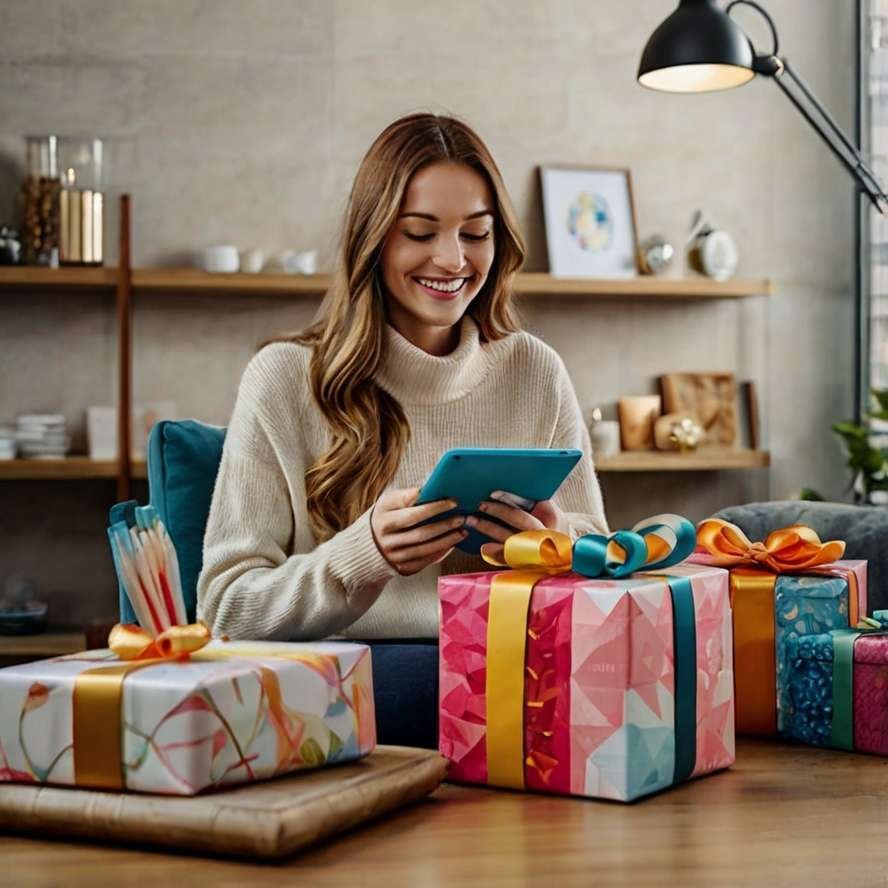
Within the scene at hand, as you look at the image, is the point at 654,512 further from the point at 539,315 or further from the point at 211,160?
the point at 211,160

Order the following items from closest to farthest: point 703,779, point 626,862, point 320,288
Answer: point 626,862
point 703,779
point 320,288

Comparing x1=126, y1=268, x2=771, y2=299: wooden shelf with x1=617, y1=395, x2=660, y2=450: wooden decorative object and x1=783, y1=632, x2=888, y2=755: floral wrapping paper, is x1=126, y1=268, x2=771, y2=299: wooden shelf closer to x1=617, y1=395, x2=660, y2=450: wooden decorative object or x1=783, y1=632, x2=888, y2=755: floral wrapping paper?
x1=617, y1=395, x2=660, y2=450: wooden decorative object

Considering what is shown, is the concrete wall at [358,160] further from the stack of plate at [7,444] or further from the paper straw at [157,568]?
the paper straw at [157,568]

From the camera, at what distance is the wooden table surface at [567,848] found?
885mm

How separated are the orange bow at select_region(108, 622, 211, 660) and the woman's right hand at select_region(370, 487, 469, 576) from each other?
12.8 inches

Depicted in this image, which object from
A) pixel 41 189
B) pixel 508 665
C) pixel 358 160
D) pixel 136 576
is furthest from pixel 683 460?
pixel 136 576

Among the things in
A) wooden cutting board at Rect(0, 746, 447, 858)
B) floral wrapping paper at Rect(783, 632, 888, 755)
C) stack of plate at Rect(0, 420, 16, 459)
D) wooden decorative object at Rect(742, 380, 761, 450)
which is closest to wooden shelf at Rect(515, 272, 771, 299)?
wooden decorative object at Rect(742, 380, 761, 450)

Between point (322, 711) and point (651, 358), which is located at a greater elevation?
point (651, 358)

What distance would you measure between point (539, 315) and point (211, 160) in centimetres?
119

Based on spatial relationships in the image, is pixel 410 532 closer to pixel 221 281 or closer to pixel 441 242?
pixel 441 242

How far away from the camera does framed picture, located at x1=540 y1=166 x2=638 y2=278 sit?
4664 mm

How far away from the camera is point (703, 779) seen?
1136mm

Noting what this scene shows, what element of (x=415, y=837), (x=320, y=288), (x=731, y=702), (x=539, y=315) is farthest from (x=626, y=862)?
(x=539, y=315)

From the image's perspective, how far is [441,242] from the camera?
1725 mm
